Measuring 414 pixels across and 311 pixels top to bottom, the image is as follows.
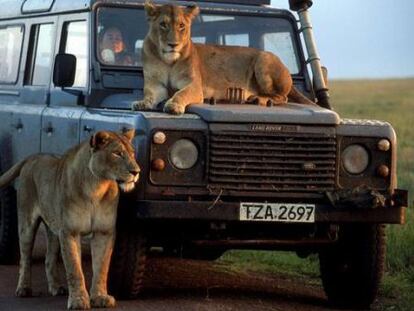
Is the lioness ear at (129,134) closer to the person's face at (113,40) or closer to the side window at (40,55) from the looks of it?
the person's face at (113,40)

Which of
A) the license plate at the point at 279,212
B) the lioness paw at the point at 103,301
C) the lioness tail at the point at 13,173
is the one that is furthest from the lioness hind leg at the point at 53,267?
the license plate at the point at 279,212

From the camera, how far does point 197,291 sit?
10055 millimetres

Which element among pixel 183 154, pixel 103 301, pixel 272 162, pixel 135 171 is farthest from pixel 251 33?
pixel 103 301

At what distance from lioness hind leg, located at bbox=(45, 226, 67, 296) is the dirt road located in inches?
3.6

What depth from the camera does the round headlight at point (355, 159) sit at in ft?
30.7

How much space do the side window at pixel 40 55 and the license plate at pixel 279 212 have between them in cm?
269

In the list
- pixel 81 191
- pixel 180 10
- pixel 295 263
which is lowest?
pixel 295 263

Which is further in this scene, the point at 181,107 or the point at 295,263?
the point at 295,263

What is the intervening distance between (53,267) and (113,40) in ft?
5.85

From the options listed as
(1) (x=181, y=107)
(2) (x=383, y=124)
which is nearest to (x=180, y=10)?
(1) (x=181, y=107)

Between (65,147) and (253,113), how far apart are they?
1649mm

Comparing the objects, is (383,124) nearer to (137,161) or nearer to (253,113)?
(253,113)

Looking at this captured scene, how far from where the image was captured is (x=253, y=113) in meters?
9.16

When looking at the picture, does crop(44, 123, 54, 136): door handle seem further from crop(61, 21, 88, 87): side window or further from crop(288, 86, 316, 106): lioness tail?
crop(288, 86, 316, 106): lioness tail
